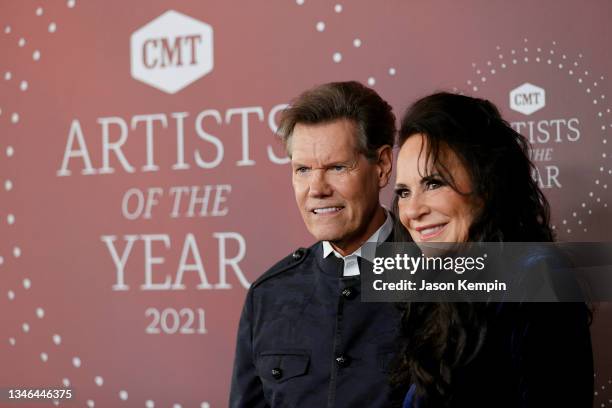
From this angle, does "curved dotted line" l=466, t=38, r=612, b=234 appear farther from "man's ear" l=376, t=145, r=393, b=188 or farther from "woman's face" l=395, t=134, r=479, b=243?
"woman's face" l=395, t=134, r=479, b=243

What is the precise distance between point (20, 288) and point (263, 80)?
1.21m

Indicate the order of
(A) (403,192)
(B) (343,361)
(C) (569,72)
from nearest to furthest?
(A) (403,192), (B) (343,361), (C) (569,72)

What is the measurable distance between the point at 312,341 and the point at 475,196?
0.67 metres

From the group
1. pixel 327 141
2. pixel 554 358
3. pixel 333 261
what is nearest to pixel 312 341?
pixel 333 261

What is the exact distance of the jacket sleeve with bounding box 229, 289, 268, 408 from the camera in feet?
6.72

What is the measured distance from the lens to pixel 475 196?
1.44 meters

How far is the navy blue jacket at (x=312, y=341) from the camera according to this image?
1.86 metres

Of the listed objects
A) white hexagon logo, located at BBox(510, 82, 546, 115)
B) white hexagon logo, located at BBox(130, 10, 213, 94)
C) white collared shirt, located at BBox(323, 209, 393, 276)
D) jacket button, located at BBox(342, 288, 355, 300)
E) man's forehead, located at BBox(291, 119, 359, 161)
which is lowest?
jacket button, located at BBox(342, 288, 355, 300)

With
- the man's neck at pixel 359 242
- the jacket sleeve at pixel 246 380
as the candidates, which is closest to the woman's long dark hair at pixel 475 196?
the man's neck at pixel 359 242

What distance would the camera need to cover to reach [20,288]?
3.04m

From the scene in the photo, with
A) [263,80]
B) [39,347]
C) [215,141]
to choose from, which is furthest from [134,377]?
[263,80]

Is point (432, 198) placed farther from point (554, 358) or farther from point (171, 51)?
point (171, 51)

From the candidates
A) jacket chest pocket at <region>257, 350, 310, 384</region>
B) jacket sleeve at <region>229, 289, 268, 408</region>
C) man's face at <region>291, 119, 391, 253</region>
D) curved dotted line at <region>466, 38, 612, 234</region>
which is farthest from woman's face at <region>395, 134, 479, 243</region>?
curved dotted line at <region>466, 38, 612, 234</region>

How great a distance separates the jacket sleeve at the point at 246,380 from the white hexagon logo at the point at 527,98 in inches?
38.0
